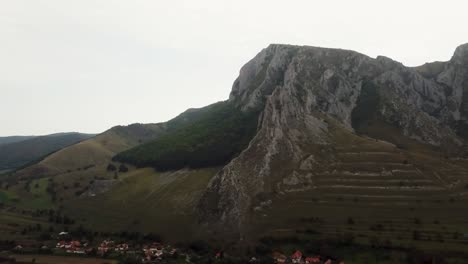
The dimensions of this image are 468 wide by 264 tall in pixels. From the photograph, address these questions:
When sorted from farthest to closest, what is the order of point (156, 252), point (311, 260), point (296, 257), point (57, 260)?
point (156, 252) → point (57, 260) → point (296, 257) → point (311, 260)

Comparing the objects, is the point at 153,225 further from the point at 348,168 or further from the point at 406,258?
the point at 406,258

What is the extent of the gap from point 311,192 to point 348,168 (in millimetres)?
19445

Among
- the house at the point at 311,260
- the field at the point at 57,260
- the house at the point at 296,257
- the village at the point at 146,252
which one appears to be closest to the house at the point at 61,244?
the village at the point at 146,252

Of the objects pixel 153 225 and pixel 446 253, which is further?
pixel 153 225

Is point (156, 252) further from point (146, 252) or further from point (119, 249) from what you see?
point (119, 249)

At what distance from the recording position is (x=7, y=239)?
162750 mm

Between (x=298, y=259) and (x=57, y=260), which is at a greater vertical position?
(x=57, y=260)

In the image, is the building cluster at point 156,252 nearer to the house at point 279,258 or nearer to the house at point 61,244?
the house at point 61,244

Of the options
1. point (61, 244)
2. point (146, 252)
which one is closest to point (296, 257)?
point (146, 252)

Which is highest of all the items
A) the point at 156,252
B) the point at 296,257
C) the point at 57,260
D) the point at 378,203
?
the point at 378,203

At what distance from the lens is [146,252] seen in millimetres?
144125

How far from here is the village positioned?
13145 centimetres

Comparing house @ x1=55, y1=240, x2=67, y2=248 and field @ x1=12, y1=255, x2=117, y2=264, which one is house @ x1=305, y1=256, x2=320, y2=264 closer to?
field @ x1=12, y1=255, x2=117, y2=264

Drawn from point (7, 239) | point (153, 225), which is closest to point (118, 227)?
point (153, 225)
